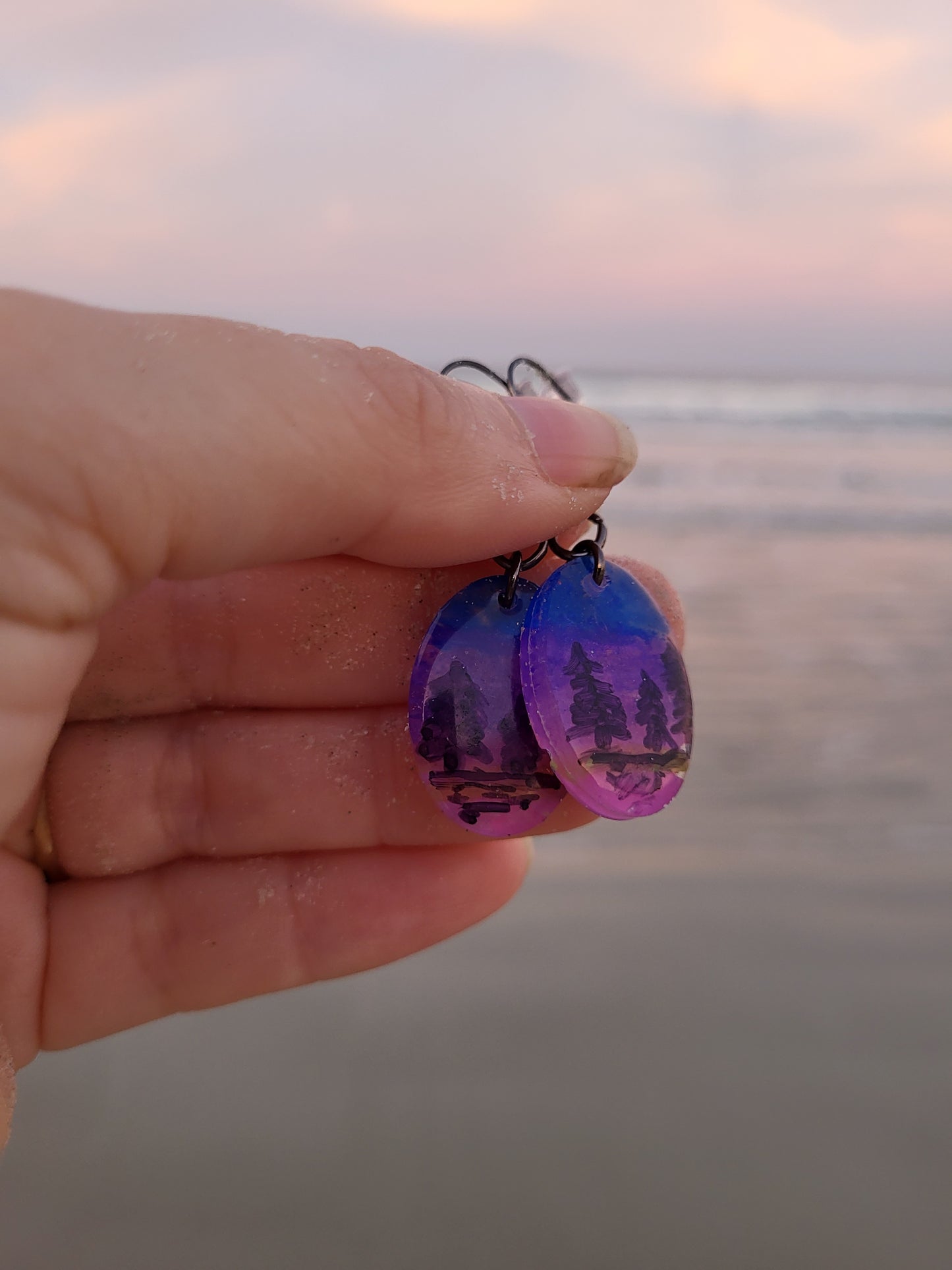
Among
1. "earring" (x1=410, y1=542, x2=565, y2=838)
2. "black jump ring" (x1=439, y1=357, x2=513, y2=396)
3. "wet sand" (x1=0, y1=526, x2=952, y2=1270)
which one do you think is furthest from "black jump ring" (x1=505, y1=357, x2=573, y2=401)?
"wet sand" (x1=0, y1=526, x2=952, y2=1270)

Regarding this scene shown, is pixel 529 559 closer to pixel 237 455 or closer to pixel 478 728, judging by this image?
pixel 478 728

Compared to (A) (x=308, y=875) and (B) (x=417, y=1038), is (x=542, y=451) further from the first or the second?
(B) (x=417, y=1038)

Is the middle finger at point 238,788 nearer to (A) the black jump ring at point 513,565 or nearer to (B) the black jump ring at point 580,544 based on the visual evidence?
(A) the black jump ring at point 513,565

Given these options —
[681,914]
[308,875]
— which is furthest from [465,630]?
[681,914]

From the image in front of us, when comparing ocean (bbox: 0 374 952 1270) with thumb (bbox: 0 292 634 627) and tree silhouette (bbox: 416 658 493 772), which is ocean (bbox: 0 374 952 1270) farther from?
thumb (bbox: 0 292 634 627)

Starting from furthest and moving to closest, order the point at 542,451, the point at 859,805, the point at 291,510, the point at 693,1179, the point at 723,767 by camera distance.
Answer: the point at 723,767
the point at 859,805
the point at 693,1179
the point at 542,451
the point at 291,510
